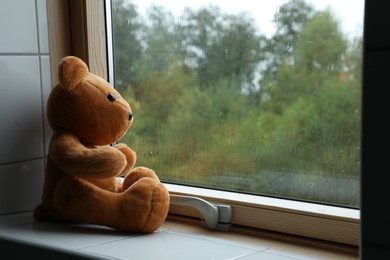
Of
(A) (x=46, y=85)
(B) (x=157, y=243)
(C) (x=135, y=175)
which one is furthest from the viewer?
(A) (x=46, y=85)

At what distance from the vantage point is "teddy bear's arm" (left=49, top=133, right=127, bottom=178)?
1050 millimetres

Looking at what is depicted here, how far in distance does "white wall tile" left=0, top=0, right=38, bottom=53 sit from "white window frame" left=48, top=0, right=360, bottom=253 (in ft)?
0.16

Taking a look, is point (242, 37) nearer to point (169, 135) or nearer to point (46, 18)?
point (169, 135)

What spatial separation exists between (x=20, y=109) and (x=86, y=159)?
0.23m

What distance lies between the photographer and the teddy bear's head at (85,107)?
109 cm

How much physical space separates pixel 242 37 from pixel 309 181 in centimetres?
27

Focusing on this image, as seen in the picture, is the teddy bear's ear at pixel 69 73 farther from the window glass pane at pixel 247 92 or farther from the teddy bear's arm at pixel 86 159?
the window glass pane at pixel 247 92

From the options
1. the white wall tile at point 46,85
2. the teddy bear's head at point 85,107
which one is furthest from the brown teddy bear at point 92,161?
the white wall tile at point 46,85

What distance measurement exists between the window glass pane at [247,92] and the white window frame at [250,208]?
0.07ft

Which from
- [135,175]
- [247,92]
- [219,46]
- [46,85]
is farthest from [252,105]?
[46,85]

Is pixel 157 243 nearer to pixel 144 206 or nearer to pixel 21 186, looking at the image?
pixel 144 206

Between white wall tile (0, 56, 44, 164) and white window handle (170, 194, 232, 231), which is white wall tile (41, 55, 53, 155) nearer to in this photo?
white wall tile (0, 56, 44, 164)

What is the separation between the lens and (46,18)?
4.09 feet

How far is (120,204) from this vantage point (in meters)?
1.08
